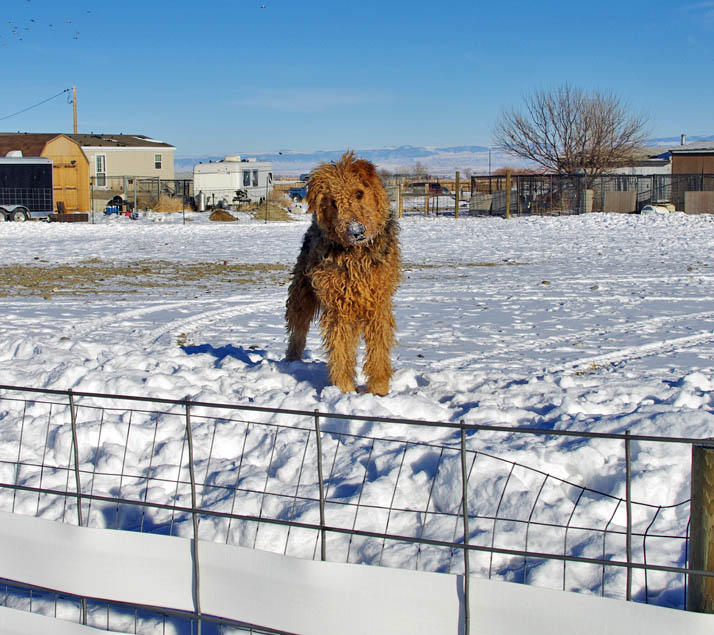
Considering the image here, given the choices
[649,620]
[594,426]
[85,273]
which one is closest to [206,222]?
[85,273]

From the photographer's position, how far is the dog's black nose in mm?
4820

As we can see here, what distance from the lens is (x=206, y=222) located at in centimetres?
3145

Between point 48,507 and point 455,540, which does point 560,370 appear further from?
point 48,507

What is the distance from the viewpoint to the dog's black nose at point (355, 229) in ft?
15.8

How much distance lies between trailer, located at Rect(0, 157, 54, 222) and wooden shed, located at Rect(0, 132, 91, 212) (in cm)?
214

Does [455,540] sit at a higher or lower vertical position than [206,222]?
lower

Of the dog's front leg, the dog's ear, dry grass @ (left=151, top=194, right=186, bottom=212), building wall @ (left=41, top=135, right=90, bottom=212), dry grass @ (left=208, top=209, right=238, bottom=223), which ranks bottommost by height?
the dog's front leg

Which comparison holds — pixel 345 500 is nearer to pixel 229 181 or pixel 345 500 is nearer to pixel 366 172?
pixel 366 172

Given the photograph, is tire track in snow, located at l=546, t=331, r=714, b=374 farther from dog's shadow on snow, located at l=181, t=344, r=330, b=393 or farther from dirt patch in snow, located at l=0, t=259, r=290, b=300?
dirt patch in snow, located at l=0, t=259, r=290, b=300

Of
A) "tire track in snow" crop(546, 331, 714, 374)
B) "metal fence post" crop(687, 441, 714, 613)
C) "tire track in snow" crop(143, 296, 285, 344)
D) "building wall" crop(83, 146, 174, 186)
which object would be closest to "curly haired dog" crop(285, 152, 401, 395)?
"tire track in snow" crop(546, 331, 714, 374)

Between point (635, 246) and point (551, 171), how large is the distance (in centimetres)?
3079

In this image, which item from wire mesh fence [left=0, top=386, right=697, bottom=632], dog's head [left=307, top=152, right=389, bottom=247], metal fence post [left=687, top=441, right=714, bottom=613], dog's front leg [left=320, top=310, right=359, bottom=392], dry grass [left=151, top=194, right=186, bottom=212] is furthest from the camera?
dry grass [left=151, top=194, right=186, bottom=212]

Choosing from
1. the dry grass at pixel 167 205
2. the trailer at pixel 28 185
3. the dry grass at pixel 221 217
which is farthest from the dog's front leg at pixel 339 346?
the dry grass at pixel 167 205

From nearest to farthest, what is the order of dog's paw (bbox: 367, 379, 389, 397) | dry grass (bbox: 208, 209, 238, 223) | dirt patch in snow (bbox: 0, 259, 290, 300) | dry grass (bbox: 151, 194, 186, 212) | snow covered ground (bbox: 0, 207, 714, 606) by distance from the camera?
snow covered ground (bbox: 0, 207, 714, 606) → dog's paw (bbox: 367, 379, 389, 397) → dirt patch in snow (bbox: 0, 259, 290, 300) → dry grass (bbox: 208, 209, 238, 223) → dry grass (bbox: 151, 194, 186, 212)
